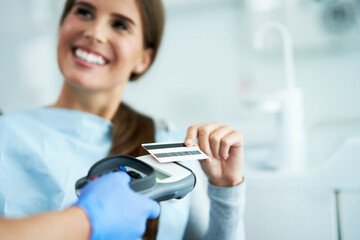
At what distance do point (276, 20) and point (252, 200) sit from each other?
3.05ft

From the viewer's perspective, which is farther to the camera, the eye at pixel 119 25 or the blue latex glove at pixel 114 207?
the eye at pixel 119 25

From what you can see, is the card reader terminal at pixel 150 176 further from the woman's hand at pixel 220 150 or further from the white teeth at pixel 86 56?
the white teeth at pixel 86 56

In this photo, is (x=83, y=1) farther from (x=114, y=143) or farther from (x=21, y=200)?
(x=21, y=200)

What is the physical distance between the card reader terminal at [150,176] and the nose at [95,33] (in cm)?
42

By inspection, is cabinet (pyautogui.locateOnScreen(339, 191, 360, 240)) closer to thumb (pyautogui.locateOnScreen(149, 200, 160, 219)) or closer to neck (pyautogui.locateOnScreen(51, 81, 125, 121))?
thumb (pyautogui.locateOnScreen(149, 200, 160, 219))

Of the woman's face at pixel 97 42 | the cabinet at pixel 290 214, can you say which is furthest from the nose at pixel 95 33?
the cabinet at pixel 290 214

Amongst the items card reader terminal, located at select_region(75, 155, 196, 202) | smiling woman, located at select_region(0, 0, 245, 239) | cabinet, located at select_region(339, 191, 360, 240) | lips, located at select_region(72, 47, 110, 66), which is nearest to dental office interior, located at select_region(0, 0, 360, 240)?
cabinet, located at select_region(339, 191, 360, 240)

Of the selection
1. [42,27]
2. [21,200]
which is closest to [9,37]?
[42,27]

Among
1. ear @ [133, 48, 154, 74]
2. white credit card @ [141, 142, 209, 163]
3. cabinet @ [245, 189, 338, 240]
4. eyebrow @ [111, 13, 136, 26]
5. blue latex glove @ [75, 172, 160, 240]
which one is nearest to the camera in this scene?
blue latex glove @ [75, 172, 160, 240]

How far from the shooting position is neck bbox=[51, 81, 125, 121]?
74cm

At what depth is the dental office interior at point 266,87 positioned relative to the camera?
25.5 inches

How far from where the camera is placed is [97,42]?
0.71 meters

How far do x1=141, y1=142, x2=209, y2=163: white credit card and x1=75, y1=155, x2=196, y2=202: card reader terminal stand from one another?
0.04ft

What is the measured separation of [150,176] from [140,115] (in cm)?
51
